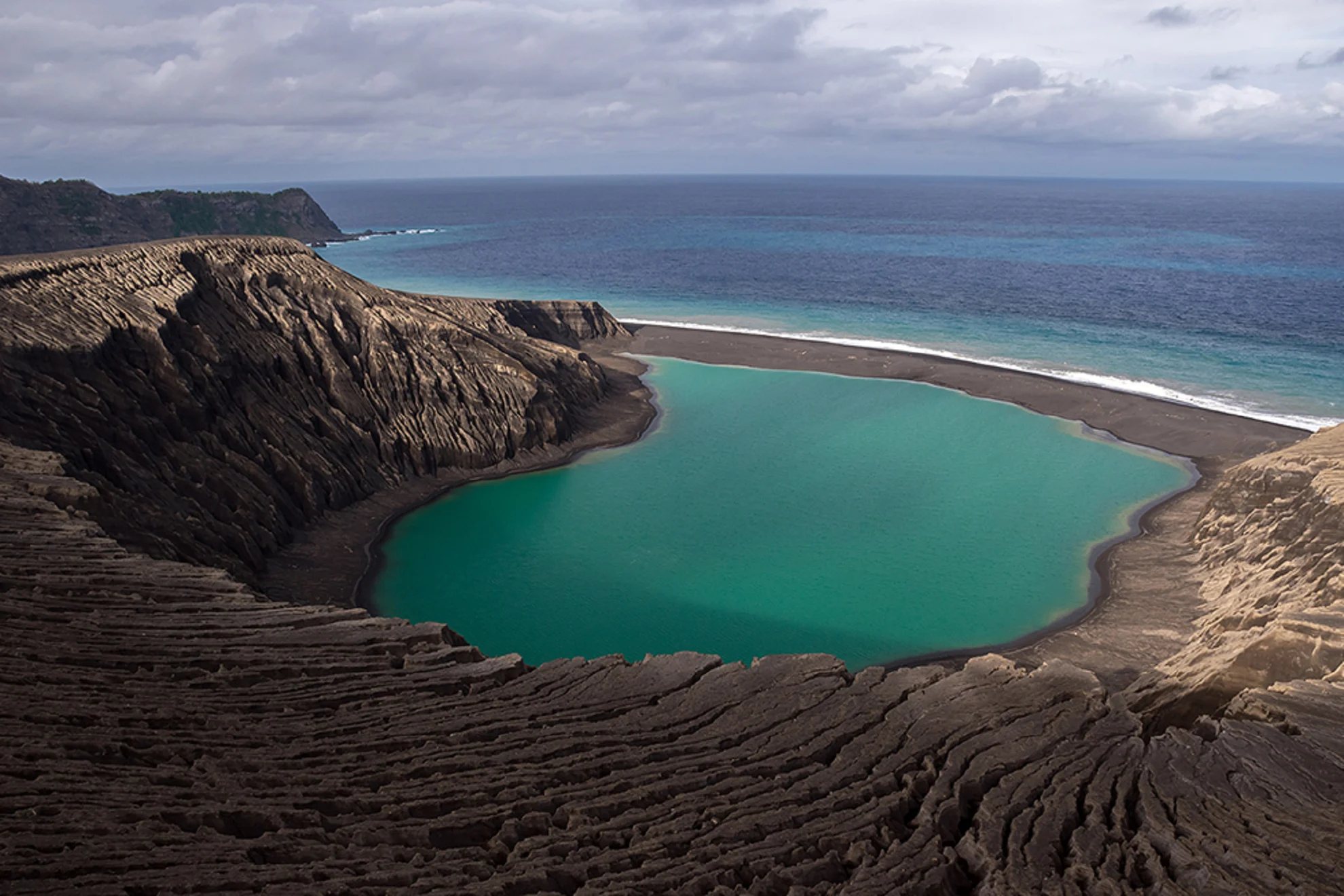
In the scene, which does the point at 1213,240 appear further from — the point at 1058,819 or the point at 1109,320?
the point at 1058,819

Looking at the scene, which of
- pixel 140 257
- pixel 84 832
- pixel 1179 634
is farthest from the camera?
pixel 140 257

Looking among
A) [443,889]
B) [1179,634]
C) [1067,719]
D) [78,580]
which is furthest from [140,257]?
[1179,634]

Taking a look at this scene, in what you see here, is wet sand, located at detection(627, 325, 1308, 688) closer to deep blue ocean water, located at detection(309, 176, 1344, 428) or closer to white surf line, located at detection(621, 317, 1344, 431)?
white surf line, located at detection(621, 317, 1344, 431)

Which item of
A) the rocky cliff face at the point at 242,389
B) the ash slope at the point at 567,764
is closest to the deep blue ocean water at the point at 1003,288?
the rocky cliff face at the point at 242,389

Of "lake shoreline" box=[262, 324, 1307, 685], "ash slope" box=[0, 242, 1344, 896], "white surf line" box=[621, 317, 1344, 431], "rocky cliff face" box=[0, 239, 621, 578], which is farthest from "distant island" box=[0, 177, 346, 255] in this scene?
"ash slope" box=[0, 242, 1344, 896]

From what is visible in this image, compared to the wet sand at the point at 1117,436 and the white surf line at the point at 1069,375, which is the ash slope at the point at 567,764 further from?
the white surf line at the point at 1069,375

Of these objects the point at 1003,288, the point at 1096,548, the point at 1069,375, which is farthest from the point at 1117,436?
the point at 1003,288
